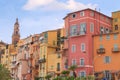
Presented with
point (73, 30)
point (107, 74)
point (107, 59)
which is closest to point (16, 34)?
point (73, 30)

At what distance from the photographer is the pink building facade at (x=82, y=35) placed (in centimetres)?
8450

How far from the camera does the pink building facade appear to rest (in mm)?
84500

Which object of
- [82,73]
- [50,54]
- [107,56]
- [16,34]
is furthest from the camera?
[16,34]

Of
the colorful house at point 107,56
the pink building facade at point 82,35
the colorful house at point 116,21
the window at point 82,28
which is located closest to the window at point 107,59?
the colorful house at point 107,56

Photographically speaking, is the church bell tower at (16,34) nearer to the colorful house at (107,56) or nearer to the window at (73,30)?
the window at (73,30)

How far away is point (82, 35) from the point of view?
282 feet

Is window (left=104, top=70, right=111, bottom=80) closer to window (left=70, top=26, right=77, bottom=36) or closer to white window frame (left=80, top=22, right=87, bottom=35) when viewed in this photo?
white window frame (left=80, top=22, right=87, bottom=35)

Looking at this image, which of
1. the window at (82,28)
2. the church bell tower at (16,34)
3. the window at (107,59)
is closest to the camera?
the window at (107,59)

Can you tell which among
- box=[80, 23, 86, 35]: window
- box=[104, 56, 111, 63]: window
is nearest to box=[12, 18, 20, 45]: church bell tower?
box=[80, 23, 86, 35]: window

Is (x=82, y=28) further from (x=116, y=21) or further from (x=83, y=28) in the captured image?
(x=116, y=21)

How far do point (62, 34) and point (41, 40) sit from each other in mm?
8593

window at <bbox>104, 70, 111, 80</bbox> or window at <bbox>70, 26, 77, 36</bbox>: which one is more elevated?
window at <bbox>70, 26, 77, 36</bbox>

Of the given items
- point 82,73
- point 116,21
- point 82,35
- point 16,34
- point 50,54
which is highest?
point 16,34

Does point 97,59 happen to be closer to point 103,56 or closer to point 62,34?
point 103,56
